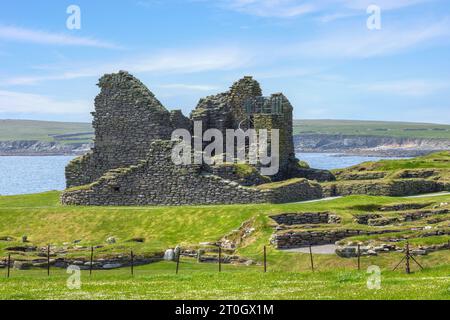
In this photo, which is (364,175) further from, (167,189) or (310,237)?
(310,237)

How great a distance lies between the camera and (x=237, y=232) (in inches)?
1458

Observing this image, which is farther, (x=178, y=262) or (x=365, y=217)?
(x=365, y=217)

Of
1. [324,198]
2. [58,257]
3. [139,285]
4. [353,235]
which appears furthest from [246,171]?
[139,285]

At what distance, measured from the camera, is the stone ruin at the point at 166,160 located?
4478cm

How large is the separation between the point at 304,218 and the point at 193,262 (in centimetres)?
733

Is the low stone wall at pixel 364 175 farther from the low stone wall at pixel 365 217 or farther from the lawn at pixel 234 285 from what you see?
the lawn at pixel 234 285

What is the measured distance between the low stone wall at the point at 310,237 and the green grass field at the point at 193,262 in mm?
648

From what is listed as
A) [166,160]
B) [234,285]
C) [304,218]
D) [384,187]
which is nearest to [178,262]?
[234,285]

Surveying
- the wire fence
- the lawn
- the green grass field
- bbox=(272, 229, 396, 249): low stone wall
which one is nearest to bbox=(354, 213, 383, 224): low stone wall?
the green grass field

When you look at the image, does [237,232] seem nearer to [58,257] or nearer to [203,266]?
[203,266]

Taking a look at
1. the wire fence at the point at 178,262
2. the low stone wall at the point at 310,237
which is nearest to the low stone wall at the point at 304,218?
the low stone wall at the point at 310,237

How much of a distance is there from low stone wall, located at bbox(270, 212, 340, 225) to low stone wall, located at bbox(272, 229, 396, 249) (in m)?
2.88

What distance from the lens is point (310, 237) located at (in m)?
34.4
